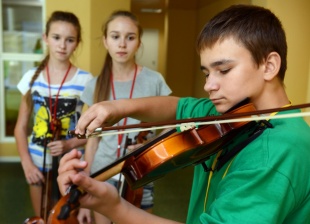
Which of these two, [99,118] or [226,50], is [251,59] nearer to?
[226,50]

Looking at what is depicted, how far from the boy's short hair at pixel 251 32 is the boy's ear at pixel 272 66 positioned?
11 millimetres

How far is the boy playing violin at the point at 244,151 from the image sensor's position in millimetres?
612

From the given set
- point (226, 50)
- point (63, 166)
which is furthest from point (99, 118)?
point (226, 50)

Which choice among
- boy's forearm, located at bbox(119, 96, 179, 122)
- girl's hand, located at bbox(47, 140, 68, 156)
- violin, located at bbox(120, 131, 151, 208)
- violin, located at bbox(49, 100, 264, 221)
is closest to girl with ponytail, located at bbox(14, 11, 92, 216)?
girl's hand, located at bbox(47, 140, 68, 156)

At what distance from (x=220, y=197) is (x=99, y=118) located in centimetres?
35

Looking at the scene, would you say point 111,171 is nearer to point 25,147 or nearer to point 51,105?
point 51,105

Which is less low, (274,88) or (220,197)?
(274,88)

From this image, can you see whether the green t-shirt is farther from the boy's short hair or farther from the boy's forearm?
the boy's forearm

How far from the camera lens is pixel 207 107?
1.00 metres

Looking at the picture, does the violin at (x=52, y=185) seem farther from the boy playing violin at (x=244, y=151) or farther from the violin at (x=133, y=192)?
the boy playing violin at (x=244, y=151)

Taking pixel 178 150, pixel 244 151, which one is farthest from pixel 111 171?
pixel 244 151

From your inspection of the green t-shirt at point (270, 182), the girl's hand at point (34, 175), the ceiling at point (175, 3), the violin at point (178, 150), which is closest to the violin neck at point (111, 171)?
the violin at point (178, 150)

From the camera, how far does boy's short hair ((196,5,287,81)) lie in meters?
0.76

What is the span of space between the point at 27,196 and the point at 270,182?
2626 millimetres
